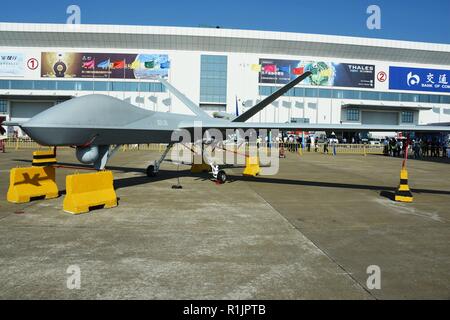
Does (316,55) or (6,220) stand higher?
(316,55)

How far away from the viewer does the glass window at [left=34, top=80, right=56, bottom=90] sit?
68688 mm

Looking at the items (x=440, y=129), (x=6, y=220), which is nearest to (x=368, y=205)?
(x=440, y=129)

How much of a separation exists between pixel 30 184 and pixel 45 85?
6818cm

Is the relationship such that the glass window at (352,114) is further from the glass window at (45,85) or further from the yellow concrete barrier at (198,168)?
the yellow concrete barrier at (198,168)

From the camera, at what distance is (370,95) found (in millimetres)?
75438

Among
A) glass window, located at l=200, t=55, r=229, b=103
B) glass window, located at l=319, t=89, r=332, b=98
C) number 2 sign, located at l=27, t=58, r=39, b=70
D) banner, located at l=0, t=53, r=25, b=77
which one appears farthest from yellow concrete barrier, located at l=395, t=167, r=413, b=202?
banner, located at l=0, t=53, r=25, b=77

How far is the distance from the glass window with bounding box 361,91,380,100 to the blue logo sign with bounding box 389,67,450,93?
11.6 feet

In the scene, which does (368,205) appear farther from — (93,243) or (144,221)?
(93,243)

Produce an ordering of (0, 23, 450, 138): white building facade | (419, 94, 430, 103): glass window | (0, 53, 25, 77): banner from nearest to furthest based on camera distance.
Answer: (0, 23, 450, 138): white building facade < (0, 53, 25, 77): banner < (419, 94, 430, 103): glass window

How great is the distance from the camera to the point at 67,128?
319 inches

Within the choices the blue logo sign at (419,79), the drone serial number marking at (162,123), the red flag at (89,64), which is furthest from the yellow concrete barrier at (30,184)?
the blue logo sign at (419,79)

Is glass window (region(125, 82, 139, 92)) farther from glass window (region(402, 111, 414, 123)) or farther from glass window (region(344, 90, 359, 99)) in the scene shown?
glass window (region(402, 111, 414, 123))

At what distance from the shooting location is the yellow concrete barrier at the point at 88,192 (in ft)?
26.3
